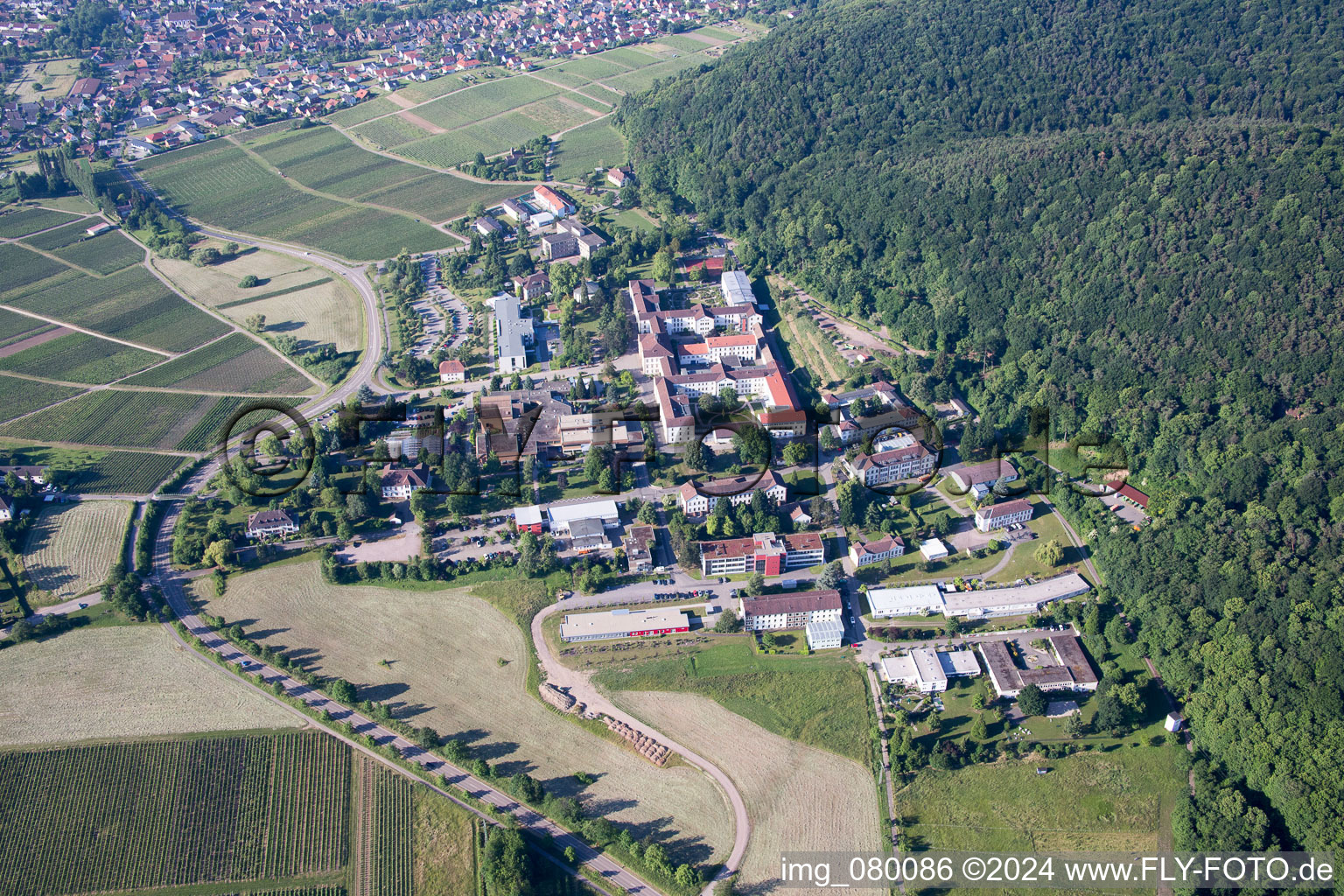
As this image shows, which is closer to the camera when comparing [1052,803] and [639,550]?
[1052,803]

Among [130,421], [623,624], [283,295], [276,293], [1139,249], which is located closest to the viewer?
[623,624]

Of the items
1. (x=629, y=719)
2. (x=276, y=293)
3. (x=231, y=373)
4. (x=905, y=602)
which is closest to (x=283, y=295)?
(x=276, y=293)

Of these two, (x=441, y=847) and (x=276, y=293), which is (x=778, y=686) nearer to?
(x=441, y=847)

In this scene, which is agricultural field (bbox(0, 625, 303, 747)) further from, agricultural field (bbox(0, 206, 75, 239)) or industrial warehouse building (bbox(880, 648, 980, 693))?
agricultural field (bbox(0, 206, 75, 239))

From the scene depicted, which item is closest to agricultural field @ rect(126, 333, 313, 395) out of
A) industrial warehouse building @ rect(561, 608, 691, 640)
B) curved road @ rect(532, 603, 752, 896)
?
curved road @ rect(532, 603, 752, 896)

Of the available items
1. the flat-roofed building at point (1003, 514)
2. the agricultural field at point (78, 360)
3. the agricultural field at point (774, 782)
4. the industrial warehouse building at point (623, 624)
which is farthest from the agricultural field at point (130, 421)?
the flat-roofed building at point (1003, 514)

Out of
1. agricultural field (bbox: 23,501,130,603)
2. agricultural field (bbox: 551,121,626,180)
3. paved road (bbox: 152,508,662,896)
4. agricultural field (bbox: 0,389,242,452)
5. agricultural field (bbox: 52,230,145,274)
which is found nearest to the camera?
paved road (bbox: 152,508,662,896)

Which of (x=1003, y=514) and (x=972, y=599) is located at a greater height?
(x=1003, y=514)
